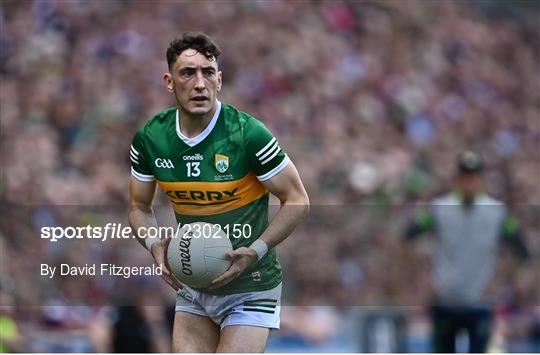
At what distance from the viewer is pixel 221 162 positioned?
600 centimetres

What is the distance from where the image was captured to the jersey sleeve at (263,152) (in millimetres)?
5957

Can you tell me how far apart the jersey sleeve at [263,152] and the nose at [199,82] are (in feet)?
0.96

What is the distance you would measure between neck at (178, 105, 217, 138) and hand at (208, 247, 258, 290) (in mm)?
615

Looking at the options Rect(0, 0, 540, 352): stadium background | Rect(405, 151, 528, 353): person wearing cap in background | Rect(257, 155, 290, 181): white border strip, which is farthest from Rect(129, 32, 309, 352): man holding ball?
Rect(405, 151, 528, 353): person wearing cap in background

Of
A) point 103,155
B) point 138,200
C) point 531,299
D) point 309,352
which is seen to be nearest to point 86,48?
point 103,155

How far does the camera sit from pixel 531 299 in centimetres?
1148

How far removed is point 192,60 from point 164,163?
1.73ft

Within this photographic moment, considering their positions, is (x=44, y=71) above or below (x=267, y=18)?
below

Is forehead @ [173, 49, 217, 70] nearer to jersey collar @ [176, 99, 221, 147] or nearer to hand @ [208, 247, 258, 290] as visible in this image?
jersey collar @ [176, 99, 221, 147]

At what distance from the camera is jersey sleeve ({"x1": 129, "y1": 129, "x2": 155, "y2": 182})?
6152 millimetres

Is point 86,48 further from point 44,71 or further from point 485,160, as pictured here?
point 485,160

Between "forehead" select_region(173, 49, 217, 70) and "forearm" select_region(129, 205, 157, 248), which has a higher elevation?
"forehead" select_region(173, 49, 217, 70)

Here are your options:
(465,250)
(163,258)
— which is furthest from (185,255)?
(465,250)

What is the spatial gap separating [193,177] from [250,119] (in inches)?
15.6
